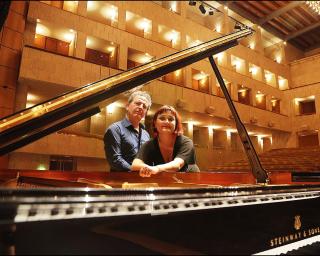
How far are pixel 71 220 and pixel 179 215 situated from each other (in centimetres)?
28

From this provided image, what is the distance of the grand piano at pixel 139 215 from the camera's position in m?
0.54

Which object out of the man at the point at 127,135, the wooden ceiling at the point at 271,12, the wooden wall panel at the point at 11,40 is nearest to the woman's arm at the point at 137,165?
the man at the point at 127,135

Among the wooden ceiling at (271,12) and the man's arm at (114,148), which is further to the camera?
the wooden ceiling at (271,12)

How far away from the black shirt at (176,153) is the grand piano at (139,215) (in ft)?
3.38

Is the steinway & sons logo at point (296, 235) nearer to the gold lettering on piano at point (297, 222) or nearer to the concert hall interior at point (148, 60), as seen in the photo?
the gold lettering on piano at point (297, 222)

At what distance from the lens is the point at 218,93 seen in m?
12.0

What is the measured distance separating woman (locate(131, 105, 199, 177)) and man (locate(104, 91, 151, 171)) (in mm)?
425

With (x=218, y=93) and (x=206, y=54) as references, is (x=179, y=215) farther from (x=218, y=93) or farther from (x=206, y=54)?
(x=218, y=93)

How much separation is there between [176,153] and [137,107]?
0.74 m

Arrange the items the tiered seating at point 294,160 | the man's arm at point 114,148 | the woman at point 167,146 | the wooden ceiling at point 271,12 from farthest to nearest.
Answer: the wooden ceiling at point 271,12
the tiered seating at point 294,160
the man's arm at point 114,148
the woman at point 167,146

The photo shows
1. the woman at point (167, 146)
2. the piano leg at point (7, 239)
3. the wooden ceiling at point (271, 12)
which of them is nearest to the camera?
the piano leg at point (7, 239)

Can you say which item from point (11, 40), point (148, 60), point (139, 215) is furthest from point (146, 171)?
point (148, 60)

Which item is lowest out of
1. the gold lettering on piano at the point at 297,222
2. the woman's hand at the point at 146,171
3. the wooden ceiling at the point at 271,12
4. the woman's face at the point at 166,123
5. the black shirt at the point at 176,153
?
the gold lettering on piano at the point at 297,222

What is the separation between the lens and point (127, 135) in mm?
2811
